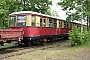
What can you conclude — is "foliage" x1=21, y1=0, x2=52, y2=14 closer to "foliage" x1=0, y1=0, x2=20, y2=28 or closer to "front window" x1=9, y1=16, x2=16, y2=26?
"foliage" x1=0, y1=0, x2=20, y2=28

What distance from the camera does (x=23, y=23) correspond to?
789 inches

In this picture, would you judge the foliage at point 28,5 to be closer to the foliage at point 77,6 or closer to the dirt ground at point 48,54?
the foliage at point 77,6

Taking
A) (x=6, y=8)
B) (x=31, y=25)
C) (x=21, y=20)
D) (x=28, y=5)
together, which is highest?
(x=28, y=5)

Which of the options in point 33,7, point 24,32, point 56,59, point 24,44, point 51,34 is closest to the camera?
point 56,59

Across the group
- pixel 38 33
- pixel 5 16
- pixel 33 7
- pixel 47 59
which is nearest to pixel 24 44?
pixel 38 33

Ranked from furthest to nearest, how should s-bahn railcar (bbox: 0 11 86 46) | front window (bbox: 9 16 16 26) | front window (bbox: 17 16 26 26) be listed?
front window (bbox: 9 16 16 26)
front window (bbox: 17 16 26 26)
s-bahn railcar (bbox: 0 11 86 46)

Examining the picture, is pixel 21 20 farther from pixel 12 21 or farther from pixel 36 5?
pixel 36 5

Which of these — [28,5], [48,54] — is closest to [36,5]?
[28,5]

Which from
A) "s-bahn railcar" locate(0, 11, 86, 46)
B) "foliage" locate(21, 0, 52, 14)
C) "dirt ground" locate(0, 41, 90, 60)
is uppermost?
"foliage" locate(21, 0, 52, 14)

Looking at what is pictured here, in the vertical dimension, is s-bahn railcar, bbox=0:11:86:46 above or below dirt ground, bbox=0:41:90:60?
above

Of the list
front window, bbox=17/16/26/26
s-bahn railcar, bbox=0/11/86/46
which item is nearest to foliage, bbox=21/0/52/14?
s-bahn railcar, bbox=0/11/86/46

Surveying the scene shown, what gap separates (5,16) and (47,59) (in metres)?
21.3

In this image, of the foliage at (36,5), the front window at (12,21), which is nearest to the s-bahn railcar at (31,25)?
the front window at (12,21)

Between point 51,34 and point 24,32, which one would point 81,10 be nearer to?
point 51,34
